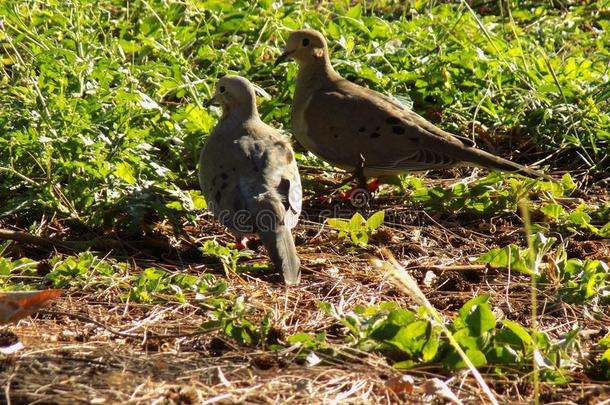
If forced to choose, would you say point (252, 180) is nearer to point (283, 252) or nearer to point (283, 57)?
point (283, 252)

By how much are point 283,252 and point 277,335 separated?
1035 millimetres

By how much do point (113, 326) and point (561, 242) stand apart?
2513 millimetres

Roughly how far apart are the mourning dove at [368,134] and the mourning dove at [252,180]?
590 millimetres

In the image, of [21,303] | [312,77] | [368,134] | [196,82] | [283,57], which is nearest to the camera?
[21,303]

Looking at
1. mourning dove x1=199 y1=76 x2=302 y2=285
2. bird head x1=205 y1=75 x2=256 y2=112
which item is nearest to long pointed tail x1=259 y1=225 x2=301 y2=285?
mourning dove x1=199 y1=76 x2=302 y2=285

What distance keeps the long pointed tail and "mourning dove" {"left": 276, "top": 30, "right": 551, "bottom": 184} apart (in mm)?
1430

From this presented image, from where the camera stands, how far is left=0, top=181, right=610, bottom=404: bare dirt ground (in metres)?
3.77

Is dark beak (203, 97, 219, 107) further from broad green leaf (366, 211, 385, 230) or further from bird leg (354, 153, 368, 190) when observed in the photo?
broad green leaf (366, 211, 385, 230)

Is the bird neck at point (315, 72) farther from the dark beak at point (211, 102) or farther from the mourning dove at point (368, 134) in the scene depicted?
the dark beak at point (211, 102)

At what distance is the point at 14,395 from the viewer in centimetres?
360

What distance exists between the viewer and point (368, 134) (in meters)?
6.75

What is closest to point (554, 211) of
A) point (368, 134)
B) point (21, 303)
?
point (368, 134)

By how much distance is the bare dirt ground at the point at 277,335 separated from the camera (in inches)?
148

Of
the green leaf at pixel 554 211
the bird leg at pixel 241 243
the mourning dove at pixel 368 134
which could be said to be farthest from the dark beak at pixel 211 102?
the green leaf at pixel 554 211
